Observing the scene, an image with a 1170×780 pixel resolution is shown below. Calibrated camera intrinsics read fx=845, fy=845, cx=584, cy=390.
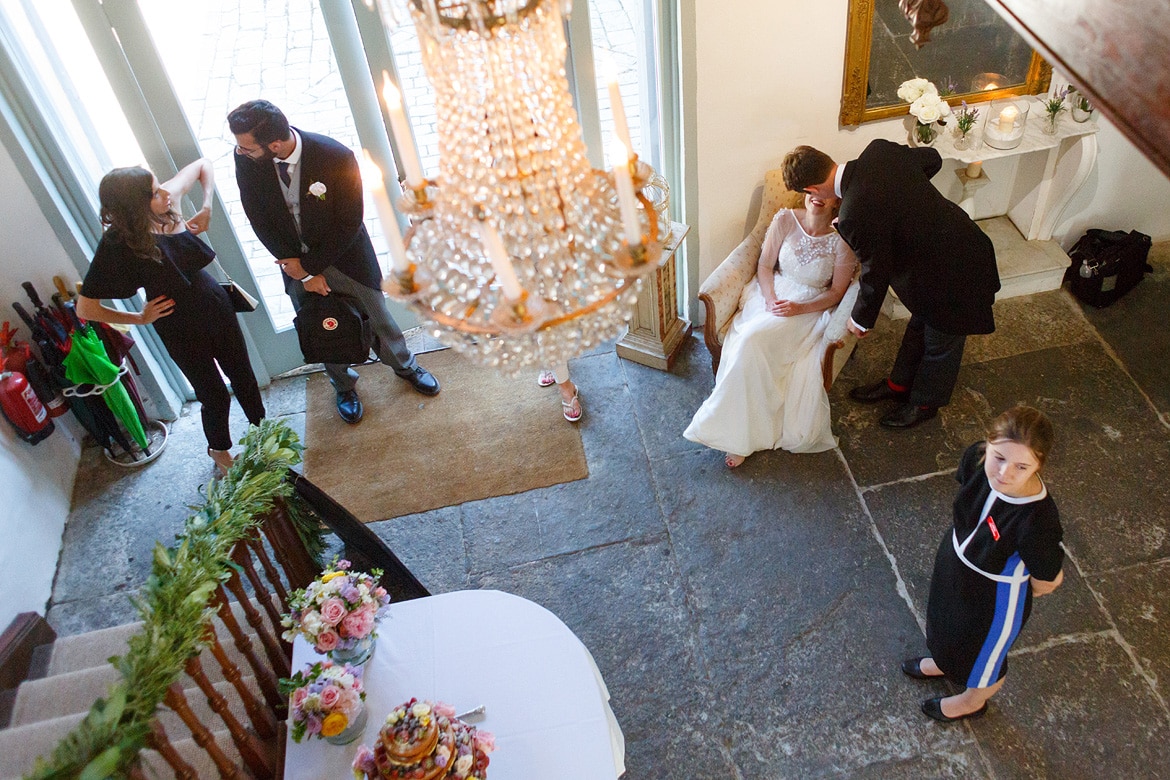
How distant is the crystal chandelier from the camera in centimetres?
148

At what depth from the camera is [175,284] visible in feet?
12.3

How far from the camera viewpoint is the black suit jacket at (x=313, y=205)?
3.80 meters

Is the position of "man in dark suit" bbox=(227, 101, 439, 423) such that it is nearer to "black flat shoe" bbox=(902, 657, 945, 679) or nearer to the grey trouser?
the grey trouser

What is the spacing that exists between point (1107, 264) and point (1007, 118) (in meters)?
1.13

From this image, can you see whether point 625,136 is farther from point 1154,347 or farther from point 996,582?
point 1154,347

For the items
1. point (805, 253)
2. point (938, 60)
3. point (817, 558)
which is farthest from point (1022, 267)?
point (817, 558)

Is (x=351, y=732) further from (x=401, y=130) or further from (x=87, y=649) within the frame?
(x=401, y=130)

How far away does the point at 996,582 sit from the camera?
107 inches

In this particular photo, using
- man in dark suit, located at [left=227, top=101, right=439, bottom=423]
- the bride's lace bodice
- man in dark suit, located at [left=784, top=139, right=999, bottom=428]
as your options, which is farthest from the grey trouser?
man in dark suit, located at [left=784, top=139, right=999, bottom=428]

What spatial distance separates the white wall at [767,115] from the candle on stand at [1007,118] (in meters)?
0.47

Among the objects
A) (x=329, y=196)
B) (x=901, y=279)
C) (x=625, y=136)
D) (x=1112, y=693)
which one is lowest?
(x=1112, y=693)

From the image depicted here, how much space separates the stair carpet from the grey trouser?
1.50m

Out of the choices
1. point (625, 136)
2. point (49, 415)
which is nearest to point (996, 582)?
point (625, 136)

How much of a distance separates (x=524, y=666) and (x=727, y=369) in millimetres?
1845
